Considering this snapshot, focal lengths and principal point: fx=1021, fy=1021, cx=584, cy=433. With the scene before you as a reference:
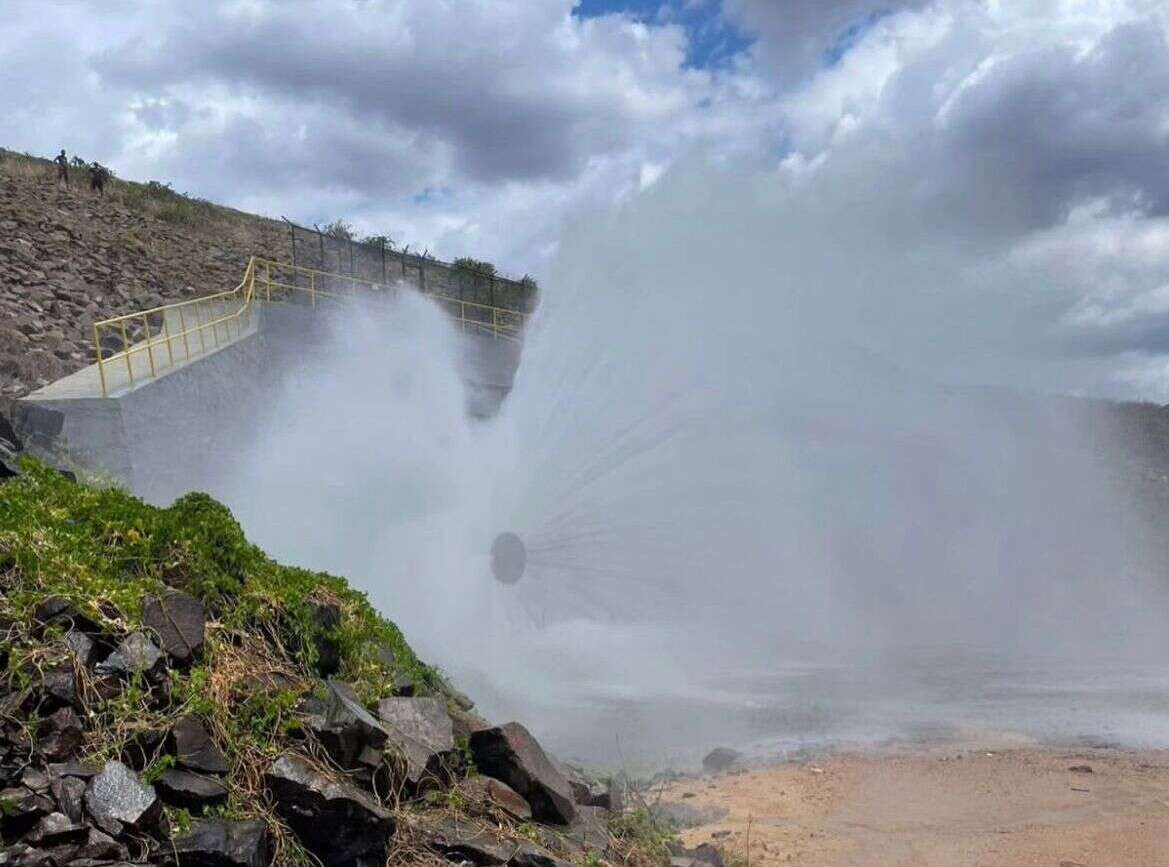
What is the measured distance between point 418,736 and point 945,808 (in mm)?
6543

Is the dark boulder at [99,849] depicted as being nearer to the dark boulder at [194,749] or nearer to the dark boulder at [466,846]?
the dark boulder at [194,749]

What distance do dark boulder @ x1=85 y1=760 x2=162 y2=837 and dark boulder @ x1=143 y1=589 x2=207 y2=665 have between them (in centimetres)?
129

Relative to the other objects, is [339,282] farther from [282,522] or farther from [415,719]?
[415,719]

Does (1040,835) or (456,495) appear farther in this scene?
(456,495)

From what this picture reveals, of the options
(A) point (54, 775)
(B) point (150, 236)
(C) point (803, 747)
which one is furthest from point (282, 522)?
(B) point (150, 236)

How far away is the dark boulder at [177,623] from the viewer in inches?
301

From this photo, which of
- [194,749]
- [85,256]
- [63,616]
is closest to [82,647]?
[63,616]

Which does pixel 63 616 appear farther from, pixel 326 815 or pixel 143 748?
pixel 326 815

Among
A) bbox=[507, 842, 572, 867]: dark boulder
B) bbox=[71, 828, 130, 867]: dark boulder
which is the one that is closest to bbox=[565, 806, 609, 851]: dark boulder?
bbox=[507, 842, 572, 867]: dark boulder

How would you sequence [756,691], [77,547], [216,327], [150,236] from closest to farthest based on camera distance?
[77,547] < [756,691] < [216,327] < [150,236]

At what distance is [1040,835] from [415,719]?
22.3ft

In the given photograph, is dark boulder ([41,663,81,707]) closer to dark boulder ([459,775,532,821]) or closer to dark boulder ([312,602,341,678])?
dark boulder ([312,602,341,678])

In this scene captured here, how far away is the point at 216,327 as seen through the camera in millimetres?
25969

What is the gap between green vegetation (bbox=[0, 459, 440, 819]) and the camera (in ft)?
22.9
